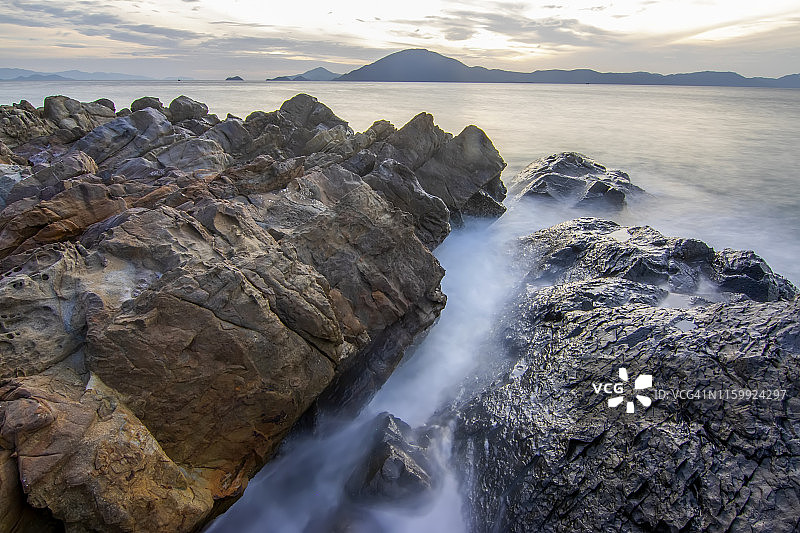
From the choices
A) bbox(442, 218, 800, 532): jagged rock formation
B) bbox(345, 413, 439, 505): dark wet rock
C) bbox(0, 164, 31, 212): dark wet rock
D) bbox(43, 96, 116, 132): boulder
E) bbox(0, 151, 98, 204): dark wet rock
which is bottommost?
bbox(345, 413, 439, 505): dark wet rock

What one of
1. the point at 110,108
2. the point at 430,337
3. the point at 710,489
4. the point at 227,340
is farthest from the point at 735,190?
the point at 110,108

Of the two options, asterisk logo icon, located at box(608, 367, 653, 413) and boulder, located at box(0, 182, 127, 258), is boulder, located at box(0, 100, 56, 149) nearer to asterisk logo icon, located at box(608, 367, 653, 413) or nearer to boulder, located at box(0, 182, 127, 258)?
boulder, located at box(0, 182, 127, 258)

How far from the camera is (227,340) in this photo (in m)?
6.11

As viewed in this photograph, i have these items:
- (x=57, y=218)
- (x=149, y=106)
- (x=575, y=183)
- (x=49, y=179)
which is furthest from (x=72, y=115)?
(x=575, y=183)

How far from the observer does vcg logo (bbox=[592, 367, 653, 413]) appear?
646 centimetres

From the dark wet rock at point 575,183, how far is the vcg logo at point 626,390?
15.2 meters

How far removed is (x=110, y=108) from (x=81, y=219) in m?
21.6

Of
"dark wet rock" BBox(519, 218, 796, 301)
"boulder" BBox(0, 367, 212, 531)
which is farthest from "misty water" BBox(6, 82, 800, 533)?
"boulder" BBox(0, 367, 212, 531)

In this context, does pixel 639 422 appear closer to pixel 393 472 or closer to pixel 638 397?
pixel 638 397

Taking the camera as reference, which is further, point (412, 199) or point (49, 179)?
point (412, 199)

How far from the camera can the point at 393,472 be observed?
23.9 feet

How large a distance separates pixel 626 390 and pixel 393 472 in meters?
3.92

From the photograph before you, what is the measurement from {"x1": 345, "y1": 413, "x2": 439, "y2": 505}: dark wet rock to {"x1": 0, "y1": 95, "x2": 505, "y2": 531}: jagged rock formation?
1.36 metres

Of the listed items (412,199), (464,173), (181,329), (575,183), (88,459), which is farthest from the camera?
(575,183)
